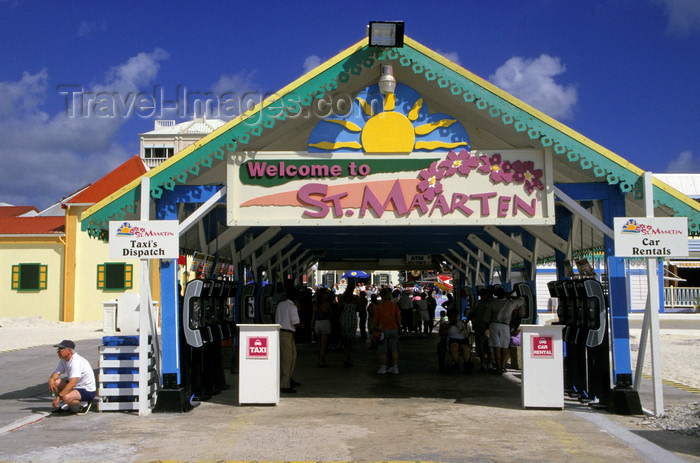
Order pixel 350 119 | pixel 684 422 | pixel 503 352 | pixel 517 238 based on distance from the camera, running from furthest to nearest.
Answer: pixel 517 238
pixel 503 352
pixel 350 119
pixel 684 422

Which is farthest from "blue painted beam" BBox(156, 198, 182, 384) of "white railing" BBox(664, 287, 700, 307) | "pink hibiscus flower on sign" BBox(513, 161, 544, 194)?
"white railing" BBox(664, 287, 700, 307)

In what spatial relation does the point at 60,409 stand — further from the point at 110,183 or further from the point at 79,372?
the point at 110,183

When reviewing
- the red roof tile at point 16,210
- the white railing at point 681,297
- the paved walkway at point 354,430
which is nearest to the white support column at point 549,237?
the paved walkway at point 354,430

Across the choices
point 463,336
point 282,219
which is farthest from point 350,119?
point 463,336

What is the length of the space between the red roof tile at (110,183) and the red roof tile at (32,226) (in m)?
1.55

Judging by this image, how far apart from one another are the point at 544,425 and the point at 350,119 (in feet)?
15.8

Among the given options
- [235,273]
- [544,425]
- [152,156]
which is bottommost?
[544,425]

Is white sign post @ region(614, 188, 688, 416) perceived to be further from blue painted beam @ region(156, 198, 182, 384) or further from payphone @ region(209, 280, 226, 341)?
payphone @ region(209, 280, 226, 341)

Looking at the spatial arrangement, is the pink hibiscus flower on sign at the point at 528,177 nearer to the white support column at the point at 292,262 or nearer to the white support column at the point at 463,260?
the white support column at the point at 463,260

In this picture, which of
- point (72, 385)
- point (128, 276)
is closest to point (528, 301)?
point (72, 385)

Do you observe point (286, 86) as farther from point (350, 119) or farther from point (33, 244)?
point (33, 244)

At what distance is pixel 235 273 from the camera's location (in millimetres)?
14820

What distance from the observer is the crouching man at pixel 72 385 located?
9164 mm

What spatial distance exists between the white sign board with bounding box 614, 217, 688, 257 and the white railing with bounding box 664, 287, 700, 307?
82.5 feet
